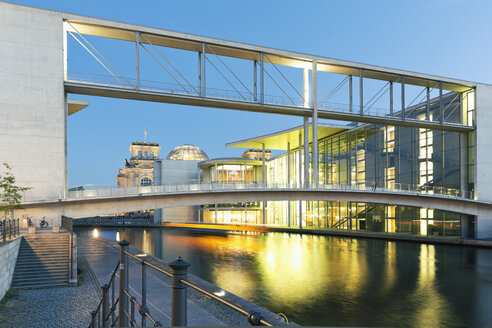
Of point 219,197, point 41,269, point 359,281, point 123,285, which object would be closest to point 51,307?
point 41,269

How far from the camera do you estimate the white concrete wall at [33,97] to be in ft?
90.4

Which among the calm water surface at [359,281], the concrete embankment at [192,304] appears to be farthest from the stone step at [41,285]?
the calm water surface at [359,281]

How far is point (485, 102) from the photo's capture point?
44812 mm

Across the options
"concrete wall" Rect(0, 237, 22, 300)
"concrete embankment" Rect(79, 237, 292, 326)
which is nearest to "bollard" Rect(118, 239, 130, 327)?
"concrete embankment" Rect(79, 237, 292, 326)

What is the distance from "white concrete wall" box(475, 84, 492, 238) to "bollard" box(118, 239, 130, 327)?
4503 cm

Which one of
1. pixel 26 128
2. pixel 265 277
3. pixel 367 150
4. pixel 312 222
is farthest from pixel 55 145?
pixel 312 222

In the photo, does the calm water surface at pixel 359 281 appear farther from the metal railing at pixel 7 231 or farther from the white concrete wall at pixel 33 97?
the white concrete wall at pixel 33 97

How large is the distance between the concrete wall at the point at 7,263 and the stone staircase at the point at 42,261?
518 millimetres

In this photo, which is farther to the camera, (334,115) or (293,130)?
(293,130)

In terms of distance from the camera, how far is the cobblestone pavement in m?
12.4

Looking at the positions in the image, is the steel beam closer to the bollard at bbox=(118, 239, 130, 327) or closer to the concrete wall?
the concrete wall

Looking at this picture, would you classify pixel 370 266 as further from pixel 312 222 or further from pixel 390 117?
pixel 312 222

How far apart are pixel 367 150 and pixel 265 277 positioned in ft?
114

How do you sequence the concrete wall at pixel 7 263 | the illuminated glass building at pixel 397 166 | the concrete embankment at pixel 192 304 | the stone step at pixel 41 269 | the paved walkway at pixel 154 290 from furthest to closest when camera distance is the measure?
the illuminated glass building at pixel 397 166, the stone step at pixel 41 269, the concrete wall at pixel 7 263, the concrete embankment at pixel 192 304, the paved walkway at pixel 154 290
